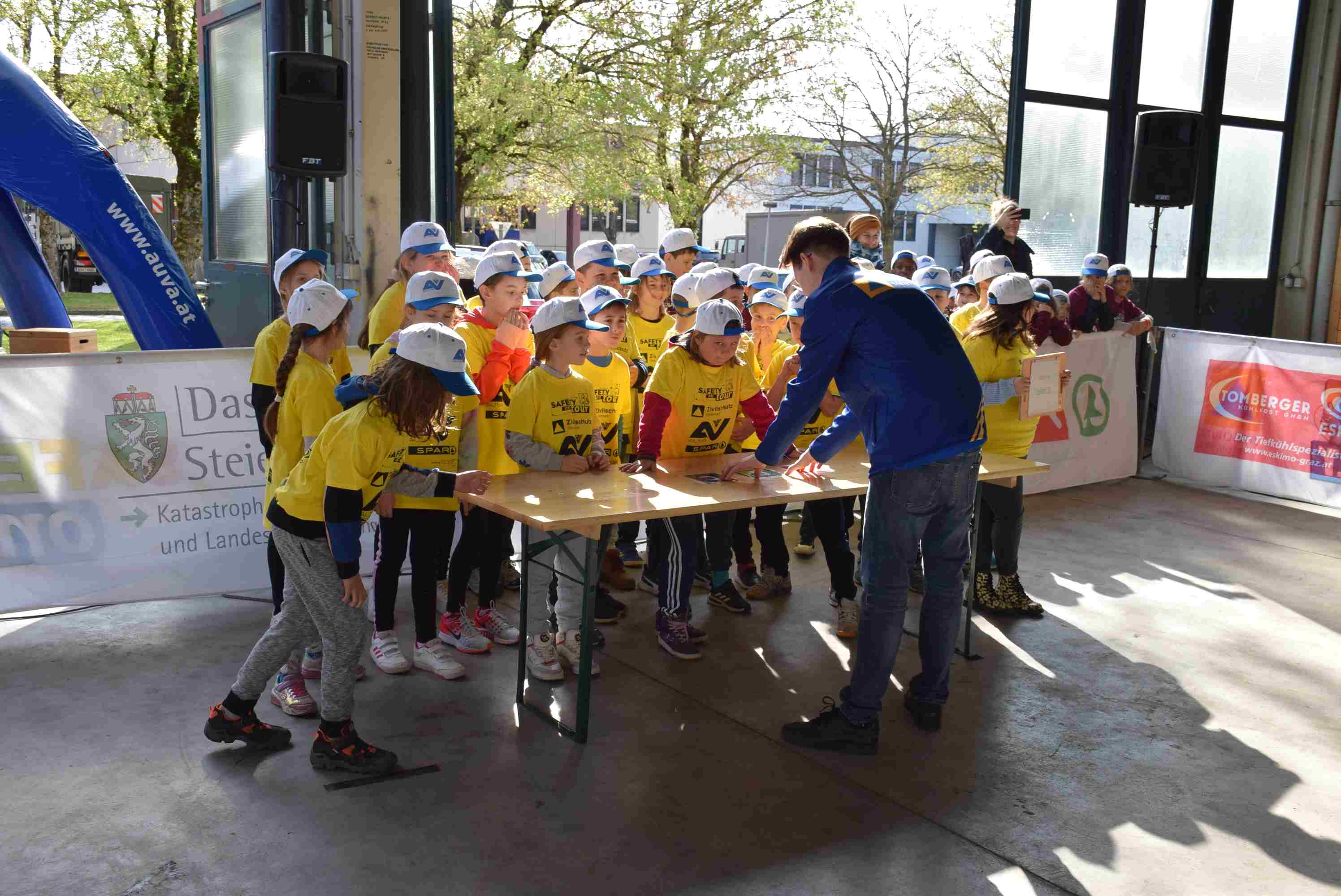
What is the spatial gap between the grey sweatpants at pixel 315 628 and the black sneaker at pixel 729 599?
2.33 meters

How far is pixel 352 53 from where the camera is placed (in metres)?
7.80

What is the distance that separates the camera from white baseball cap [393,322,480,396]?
3381mm

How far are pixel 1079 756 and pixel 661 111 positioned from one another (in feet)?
42.0

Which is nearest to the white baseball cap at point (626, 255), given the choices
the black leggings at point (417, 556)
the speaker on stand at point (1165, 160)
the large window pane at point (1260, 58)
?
the black leggings at point (417, 556)

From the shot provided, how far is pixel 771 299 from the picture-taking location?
18.4 feet

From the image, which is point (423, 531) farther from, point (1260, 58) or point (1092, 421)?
point (1260, 58)

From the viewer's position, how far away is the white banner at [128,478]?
4.86 metres

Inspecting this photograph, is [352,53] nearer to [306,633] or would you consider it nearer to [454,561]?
[454,561]

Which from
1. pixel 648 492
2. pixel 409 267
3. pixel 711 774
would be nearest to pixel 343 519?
pixel 648 492

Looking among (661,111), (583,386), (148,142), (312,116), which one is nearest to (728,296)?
(583,386)

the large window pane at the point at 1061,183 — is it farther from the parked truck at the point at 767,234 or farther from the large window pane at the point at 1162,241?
the parked truck at the point at 767,234

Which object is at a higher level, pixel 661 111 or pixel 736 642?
pixel 661 111

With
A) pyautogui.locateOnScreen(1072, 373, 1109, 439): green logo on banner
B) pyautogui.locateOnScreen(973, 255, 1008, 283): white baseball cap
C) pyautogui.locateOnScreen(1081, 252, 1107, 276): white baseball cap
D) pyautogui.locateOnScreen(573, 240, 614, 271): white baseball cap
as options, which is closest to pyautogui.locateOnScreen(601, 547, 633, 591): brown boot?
pyautogui.locateOnScreen(573, 240, 614, 271): white baseball cap

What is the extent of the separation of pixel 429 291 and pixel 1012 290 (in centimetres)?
265
